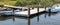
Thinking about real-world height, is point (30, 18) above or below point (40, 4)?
below

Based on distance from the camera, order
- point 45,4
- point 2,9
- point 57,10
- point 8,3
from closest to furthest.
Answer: point 45,4
point 8,3
point 2,9
point 57,10

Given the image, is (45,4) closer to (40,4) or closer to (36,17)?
(40,4)

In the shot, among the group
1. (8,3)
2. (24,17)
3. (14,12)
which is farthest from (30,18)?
(8,3)

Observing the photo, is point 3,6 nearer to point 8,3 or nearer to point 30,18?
point 8,3

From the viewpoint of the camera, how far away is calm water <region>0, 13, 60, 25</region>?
3382 mm

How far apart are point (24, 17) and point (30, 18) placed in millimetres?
139

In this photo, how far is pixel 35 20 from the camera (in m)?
3.49

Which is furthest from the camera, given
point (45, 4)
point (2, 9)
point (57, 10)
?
point (57, 10)

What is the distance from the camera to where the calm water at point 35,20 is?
3382mm

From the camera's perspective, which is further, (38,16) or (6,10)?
(38,16)

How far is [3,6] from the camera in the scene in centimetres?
317

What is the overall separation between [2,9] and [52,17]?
1.18m

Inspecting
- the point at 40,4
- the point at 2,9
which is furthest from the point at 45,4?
the point at 2,9

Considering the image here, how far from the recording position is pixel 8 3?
3.04 m
